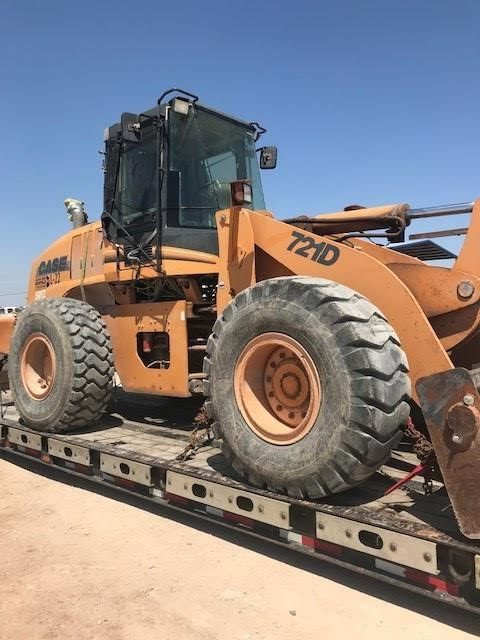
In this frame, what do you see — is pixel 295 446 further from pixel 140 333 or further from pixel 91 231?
pixel 91 231

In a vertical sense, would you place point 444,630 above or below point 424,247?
below

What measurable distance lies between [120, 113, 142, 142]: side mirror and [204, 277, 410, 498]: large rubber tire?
228 centimetres

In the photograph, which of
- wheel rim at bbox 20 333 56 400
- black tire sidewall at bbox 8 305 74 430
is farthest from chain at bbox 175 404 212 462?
wheel rim at bbox 20 333 56 400

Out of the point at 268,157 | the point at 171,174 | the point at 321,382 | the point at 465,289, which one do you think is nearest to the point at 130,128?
Result: the point at 171,174

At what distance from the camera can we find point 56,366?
5.56m

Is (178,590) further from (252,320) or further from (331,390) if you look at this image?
(252,320)

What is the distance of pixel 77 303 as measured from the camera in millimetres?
5820

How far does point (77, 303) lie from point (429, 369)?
3.60 meters

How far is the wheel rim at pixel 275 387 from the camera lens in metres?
3.64

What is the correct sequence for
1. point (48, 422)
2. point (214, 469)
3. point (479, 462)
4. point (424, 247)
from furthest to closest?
point (48, 422), point (424, 247), point (214, 469), point (479, 462)

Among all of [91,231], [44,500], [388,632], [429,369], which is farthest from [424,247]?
[44,500]

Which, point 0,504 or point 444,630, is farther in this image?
point 0,504

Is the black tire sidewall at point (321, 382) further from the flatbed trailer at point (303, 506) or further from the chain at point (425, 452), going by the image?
the chain at point (425, 452)

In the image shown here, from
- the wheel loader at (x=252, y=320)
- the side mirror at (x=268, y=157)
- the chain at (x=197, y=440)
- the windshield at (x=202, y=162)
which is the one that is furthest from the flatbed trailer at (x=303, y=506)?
the side mirror at (x=268, y=157)
